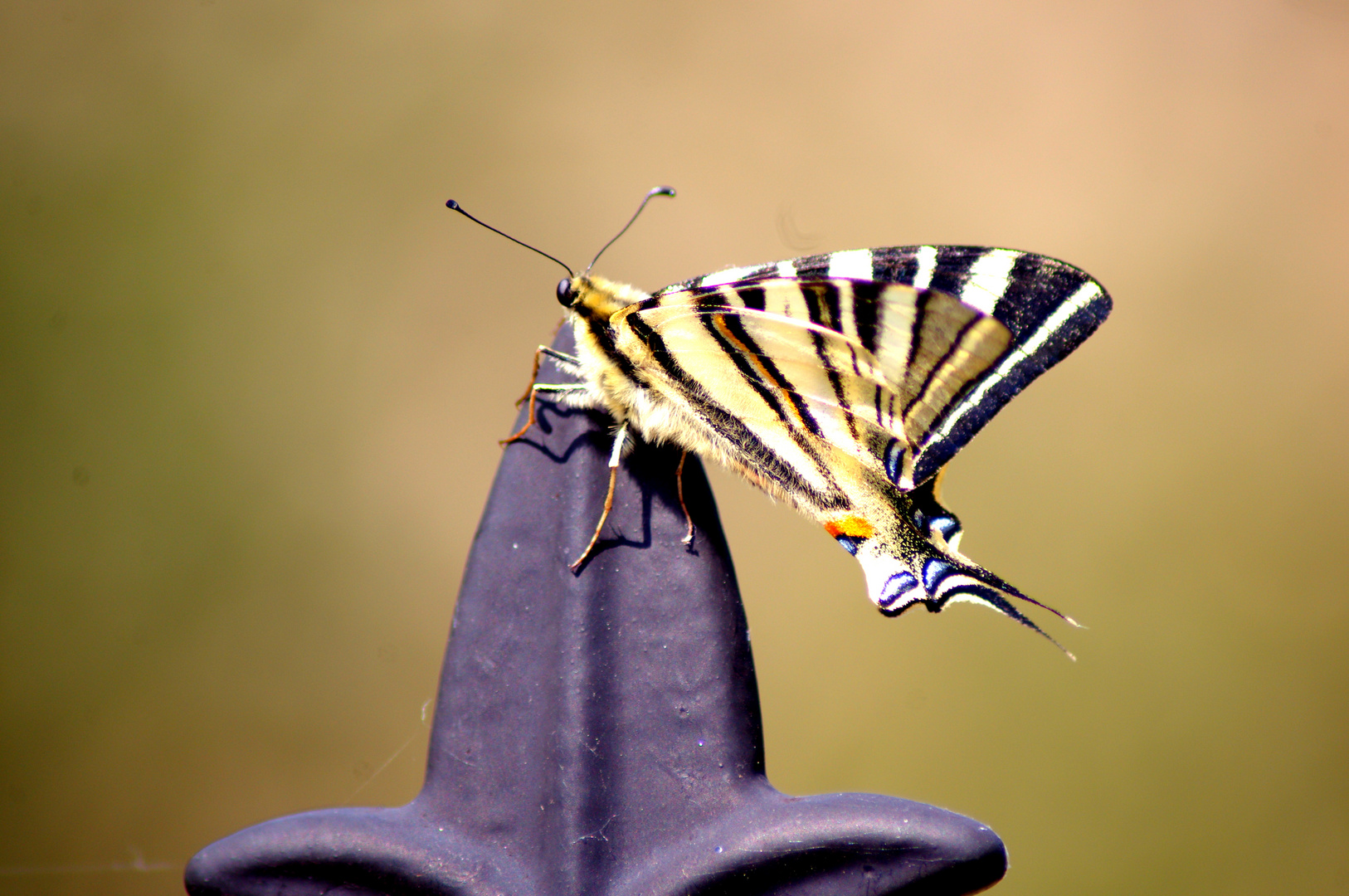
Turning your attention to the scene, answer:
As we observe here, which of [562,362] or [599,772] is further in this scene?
[562,362]

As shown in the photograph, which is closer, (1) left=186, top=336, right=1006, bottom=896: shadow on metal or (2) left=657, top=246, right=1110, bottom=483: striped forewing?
(1) left=186, top=336, right=1006, bottom=896: shadow on metal

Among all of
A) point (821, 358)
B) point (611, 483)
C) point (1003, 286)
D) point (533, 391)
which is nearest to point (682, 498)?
point (611, 483)

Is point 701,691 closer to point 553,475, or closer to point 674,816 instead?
point 674,816

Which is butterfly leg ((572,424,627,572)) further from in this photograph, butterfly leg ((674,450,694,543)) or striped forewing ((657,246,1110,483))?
striped forewing ((657,246,1110,483))

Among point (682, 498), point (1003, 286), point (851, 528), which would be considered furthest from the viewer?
point (851, 528)

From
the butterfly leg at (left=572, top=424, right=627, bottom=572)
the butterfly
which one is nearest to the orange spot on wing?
the butterfly

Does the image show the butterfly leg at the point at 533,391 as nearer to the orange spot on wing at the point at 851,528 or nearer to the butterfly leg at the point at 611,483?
the butterfly leg at the point at 611,483

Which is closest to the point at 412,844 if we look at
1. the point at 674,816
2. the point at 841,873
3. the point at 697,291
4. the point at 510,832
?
the point at 510,832

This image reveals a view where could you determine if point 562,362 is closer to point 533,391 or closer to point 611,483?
point 533,391
